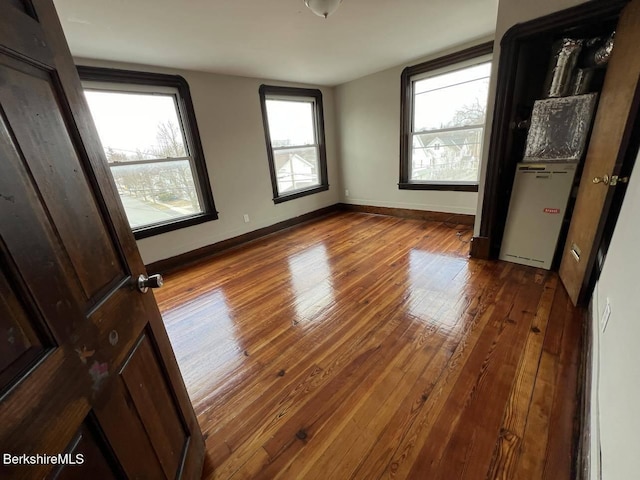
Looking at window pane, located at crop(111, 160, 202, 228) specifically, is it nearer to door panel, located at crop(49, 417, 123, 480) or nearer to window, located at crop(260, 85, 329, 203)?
window, located at crop(260, 85, 329, 203)

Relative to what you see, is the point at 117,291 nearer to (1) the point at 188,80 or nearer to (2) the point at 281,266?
(2) the point at 281,266

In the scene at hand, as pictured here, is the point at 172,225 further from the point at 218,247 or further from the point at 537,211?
the point at 537,211

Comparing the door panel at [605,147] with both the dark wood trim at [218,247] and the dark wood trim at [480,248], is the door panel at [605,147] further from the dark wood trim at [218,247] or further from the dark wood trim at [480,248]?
the dark wood trim at [218,247]

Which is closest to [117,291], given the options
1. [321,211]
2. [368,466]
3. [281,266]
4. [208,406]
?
[208,406]

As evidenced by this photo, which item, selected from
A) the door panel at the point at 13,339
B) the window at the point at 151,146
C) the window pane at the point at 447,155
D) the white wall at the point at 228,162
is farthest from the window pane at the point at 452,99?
the door panel at the point at 13,339

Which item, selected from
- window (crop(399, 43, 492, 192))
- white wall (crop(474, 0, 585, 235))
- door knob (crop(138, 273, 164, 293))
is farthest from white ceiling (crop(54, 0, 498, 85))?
door knob (crop(138, 273, 164, 293))

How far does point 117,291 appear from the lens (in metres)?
0.75

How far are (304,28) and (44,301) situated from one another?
105 inches

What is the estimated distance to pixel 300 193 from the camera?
447 cm

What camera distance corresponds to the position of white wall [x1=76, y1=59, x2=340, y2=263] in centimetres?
317

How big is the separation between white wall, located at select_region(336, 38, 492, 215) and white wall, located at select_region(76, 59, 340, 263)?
1.45m

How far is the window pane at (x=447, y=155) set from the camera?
3.46 m

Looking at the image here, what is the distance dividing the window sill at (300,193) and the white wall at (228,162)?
0.09 meters

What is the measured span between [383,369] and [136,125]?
335cm
